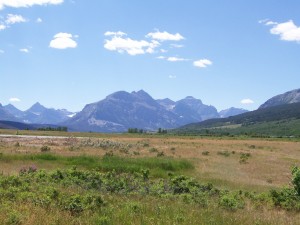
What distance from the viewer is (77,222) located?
10438 mm

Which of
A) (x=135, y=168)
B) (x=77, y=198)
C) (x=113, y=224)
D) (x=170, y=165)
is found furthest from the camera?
(x=170, y=165)

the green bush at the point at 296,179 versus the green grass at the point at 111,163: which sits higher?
the green bush at the point at 296,179

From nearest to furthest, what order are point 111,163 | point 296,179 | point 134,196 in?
point 134,196
point 296,179
point 111,163

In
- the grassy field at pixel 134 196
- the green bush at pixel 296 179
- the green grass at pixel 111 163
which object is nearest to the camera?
the grassy field at pixel 134 196

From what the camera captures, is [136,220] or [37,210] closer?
[136,220]

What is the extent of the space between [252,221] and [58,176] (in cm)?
Result: 1467

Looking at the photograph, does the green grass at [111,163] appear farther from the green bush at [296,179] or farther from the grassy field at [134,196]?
the green bush at [296,179]

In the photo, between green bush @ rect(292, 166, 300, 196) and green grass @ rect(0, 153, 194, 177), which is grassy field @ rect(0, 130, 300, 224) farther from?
green bush @ rect(292, 166, 300, 196)

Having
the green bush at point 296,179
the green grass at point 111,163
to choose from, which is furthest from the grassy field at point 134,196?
the green bush at point 296,179

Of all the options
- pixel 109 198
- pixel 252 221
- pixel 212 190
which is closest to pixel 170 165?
pixel 212 190

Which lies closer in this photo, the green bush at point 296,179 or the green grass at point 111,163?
the green bush at point 296,179

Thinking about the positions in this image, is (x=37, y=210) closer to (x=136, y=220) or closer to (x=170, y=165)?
(x=136, y=220)

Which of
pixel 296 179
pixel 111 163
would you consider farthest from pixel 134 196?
pixel 111 163

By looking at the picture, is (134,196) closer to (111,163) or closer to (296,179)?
(296,179)
